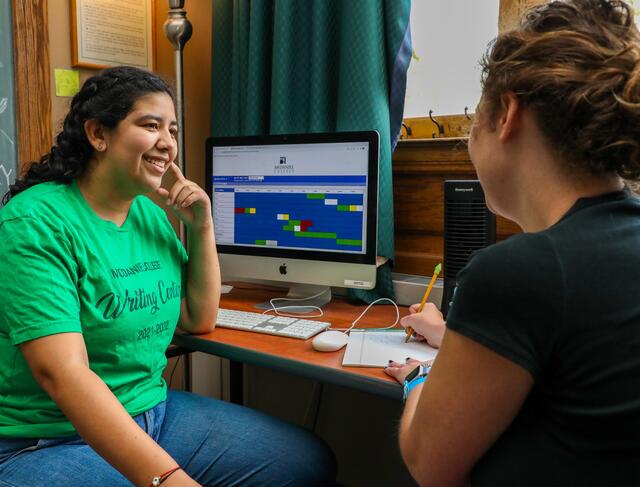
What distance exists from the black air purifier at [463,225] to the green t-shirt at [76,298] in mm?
700

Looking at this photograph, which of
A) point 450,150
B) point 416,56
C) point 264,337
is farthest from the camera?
point 416,56

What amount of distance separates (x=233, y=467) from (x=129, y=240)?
0.54 metres

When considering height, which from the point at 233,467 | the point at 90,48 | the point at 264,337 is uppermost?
the point at 90,48

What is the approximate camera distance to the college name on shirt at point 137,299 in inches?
48.1

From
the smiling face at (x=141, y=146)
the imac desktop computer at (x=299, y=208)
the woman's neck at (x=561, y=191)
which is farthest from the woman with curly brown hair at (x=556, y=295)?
the imac desktop computer at (x=299, y=208)

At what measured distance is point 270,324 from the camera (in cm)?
158

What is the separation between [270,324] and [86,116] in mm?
665

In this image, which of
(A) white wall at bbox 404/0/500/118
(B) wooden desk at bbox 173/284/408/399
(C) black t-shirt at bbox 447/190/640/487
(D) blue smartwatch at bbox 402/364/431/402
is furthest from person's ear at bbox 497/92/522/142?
(A) white wall at bbox 404/0/500/118

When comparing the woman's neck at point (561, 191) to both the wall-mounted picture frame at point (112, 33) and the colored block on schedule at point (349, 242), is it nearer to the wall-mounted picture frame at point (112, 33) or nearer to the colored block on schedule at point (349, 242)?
the colored block on schedule at point (349, 242)

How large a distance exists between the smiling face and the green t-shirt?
99 mm

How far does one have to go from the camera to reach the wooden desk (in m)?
1.21

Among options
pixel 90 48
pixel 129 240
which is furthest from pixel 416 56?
pixel 129 240

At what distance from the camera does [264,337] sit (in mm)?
1485

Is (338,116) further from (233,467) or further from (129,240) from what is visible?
(233,467)
